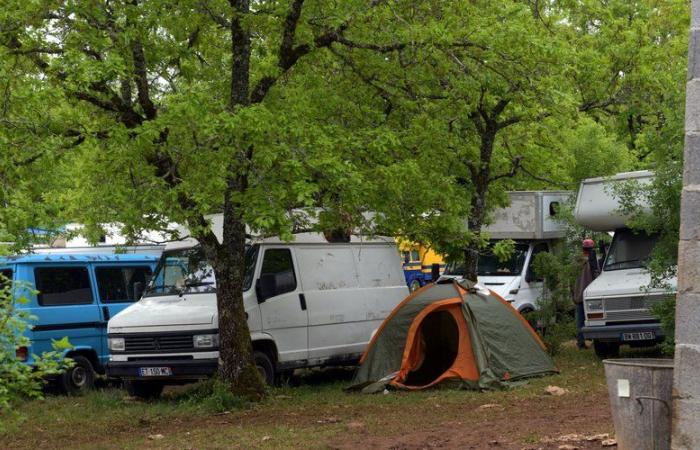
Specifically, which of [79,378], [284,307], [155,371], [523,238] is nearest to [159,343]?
[155,371]

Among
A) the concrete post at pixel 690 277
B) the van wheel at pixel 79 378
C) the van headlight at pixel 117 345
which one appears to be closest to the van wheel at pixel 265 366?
the van headlight at pixel 117 345

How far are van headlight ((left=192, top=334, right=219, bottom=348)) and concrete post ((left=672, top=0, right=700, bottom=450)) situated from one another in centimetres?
830

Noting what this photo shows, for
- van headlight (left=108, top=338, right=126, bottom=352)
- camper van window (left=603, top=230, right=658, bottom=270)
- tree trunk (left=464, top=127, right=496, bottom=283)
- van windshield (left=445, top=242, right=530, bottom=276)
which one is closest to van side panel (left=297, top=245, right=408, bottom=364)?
tree trunk (left=464, top=127, right=496, bottom=283)

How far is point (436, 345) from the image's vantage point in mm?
16531

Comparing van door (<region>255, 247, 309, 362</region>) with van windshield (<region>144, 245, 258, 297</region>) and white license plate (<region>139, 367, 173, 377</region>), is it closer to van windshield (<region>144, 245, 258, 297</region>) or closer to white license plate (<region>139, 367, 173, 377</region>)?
van windshield (<region>144, 245, 258, 297</region>)

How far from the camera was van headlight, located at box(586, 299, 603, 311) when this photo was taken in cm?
1688

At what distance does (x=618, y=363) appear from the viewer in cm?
760

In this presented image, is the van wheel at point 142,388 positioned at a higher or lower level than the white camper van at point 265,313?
lower

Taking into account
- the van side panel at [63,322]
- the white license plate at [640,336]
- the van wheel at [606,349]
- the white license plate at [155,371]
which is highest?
the van side panel at [63,322]

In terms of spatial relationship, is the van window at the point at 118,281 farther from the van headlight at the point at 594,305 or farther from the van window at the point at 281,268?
the van headlight at the point at 594,305

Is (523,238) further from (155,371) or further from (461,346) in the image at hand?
(155,371)

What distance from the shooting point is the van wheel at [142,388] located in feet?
49.5

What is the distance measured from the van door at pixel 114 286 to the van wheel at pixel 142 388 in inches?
54.6

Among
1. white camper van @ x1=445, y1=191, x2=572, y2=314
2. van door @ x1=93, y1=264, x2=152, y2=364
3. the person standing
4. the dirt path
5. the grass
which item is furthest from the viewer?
white camper van @ x1=445, y1=191, x2=572, y2=314
